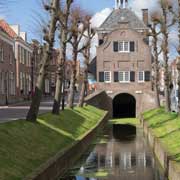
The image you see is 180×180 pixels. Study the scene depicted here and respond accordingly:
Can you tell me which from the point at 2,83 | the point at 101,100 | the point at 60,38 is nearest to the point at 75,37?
the point at 60,38

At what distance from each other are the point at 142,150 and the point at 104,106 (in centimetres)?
3277

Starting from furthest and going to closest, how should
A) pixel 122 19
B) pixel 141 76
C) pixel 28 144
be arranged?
pixel 122 19, pixel 141 76, pixel 28 144

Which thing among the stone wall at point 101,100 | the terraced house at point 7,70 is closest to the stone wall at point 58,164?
the terraced house at point 7,70

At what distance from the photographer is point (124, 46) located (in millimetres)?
60750

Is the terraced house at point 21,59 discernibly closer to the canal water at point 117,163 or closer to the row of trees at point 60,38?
the row of trees at point 60,38

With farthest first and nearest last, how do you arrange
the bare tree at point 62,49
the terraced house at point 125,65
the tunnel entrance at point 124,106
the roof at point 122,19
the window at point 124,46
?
the roof at point 122,19, the tunnel entrance at point 124,106, the window at point 124,46, the terraced house at point 125,65, the bare tree at point 62,49

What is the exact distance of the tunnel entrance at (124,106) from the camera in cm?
6399

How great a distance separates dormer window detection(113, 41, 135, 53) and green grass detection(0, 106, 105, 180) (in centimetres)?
3820

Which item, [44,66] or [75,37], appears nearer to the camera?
[44,66]

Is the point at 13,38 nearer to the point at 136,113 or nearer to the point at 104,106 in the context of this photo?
the point at 104,106

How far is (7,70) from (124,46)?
18.0 meters

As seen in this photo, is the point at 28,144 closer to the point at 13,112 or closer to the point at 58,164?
the point at 58,164

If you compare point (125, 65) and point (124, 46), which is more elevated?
point (124, 46)

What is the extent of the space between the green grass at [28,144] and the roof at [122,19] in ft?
158
